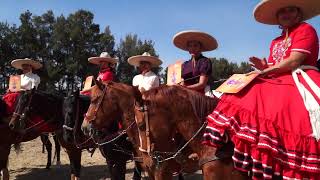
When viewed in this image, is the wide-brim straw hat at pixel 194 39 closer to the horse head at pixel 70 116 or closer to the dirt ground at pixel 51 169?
the horse head at pixel 70 116

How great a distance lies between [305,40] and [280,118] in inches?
35.3

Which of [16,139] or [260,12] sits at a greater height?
[260,12]

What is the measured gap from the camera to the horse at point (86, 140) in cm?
799

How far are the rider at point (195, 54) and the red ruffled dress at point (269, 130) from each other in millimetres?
2449

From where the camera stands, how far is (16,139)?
420 inches

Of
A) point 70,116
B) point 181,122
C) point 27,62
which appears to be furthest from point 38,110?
point 181,122

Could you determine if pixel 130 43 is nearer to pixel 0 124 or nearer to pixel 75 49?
pixel 75 49

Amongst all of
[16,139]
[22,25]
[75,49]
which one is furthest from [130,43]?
[16,139]

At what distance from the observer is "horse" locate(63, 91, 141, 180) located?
7.99 m

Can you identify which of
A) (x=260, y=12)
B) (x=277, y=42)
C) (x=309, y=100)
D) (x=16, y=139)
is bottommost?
(x=16, y=139)

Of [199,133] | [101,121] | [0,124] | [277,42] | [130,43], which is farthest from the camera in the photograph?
[130,43]

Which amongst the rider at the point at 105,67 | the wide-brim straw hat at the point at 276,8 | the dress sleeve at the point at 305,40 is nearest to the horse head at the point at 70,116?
the rider at the point at 105,67

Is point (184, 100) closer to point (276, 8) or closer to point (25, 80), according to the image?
point (276, 8)

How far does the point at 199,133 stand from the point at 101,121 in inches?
95.5
